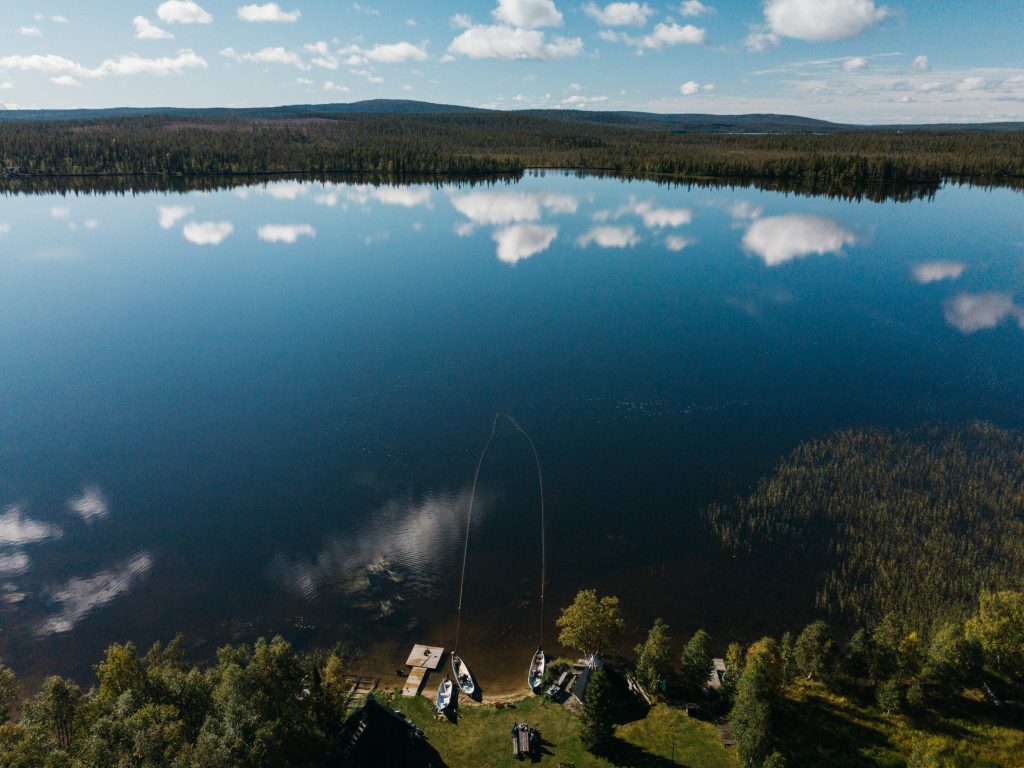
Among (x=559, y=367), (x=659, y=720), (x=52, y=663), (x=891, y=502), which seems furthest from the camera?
(x=559, y=367)

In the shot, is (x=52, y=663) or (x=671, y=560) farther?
(x=671, y=560)

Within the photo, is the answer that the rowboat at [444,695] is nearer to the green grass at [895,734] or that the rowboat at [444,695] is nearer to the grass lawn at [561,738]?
the grass lawn at [561,738]

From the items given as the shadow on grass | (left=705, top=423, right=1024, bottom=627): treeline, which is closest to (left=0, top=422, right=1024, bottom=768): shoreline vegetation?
the shadow on grass

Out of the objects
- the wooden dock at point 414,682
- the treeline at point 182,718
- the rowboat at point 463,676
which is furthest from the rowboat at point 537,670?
the treeline at point 182,718

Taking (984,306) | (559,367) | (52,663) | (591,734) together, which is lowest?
(52,663)

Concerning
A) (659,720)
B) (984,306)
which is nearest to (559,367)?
(659,720)

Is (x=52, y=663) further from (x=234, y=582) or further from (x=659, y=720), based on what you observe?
(x=659, y=720)

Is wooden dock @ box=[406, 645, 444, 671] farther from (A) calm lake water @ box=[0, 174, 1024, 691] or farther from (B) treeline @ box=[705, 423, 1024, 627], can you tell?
(B) treeline @ box=[705, 423, 1024, 627]

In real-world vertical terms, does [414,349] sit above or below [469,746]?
above
